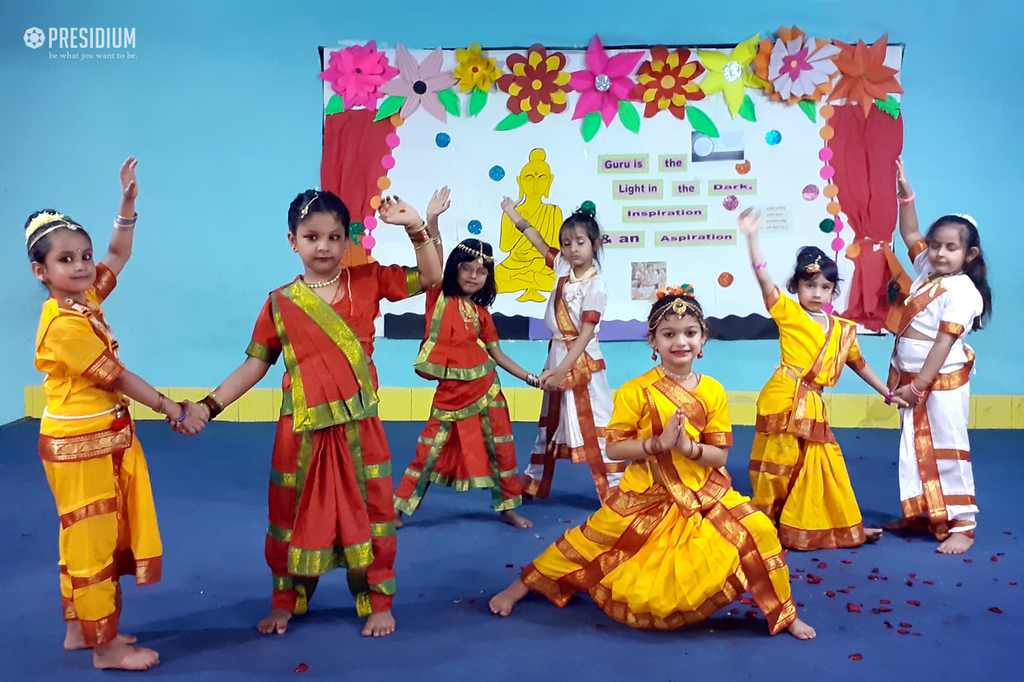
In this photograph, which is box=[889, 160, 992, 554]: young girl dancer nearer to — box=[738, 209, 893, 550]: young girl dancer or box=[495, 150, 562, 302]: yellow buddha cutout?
box=[738, 209, 893, 550]: young girl dancer

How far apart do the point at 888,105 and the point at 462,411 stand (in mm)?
3583

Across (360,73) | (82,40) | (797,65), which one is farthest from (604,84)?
(82,40)

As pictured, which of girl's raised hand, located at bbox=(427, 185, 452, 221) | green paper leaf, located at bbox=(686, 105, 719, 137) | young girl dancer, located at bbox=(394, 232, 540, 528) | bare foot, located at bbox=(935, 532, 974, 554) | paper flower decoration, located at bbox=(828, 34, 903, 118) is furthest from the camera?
green paper leaf, located at bbox=(686, 105, 719, 137)

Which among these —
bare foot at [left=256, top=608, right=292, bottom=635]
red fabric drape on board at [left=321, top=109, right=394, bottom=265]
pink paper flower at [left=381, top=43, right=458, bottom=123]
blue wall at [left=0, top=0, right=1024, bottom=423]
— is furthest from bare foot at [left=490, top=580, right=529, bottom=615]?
pink paper flower at [left=381, top=43, right=458, bottom=123]

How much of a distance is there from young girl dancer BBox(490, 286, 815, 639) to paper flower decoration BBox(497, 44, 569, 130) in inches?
120

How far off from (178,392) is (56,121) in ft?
6.32

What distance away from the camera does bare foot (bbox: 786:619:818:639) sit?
7.63 ft

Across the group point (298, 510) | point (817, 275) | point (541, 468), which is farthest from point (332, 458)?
point (817, 275)

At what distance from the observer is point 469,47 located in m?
5.20

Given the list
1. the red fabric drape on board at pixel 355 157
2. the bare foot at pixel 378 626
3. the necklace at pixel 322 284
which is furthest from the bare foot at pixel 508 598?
the red fabric drape on board at pixel 355 157

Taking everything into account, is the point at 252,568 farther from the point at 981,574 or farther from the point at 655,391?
the point at 981,574

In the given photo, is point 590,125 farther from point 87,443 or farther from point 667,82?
point 87,443

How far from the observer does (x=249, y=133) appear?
5.32 meters

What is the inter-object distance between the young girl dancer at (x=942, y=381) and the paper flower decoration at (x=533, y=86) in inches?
103
